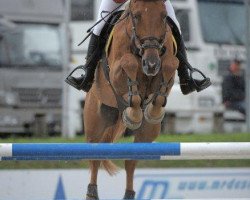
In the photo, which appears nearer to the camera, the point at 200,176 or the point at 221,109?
the point at 200,176

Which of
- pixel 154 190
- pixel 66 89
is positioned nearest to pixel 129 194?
pixel 154 190

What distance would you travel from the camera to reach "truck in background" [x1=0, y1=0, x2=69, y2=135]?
1459 centimetres

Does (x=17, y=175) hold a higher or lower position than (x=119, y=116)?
lower

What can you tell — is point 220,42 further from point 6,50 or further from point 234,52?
point 6,50

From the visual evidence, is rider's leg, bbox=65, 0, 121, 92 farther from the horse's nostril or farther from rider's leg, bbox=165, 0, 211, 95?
the horse's nostril

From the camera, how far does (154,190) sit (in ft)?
28.9

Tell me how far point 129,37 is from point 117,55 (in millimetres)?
204

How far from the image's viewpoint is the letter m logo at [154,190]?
28.9ft

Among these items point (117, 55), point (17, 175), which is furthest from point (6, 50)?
point (117, 55)

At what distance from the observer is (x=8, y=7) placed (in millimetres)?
14977

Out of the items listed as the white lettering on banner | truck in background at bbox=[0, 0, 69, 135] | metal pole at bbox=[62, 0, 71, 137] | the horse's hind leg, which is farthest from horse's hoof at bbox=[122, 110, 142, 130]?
truck in background at bbox=[0, 0, 69, 135]

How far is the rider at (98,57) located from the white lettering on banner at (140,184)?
109 centimetres

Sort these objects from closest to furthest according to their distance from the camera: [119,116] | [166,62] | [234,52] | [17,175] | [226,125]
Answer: [166,62], [119,116], [17,175], [226,125], [234,52]

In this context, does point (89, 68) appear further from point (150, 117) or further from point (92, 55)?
point (150, 117)
